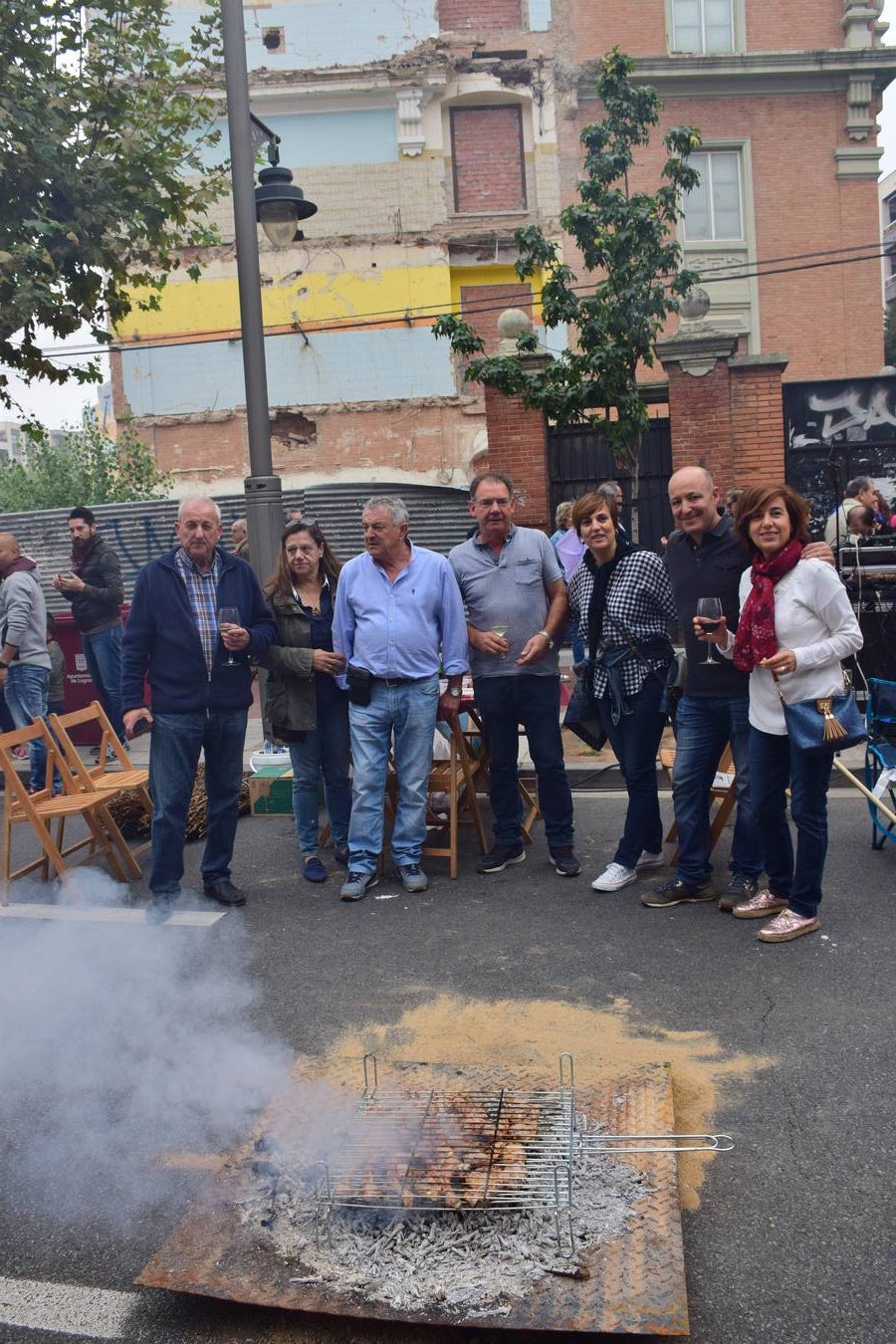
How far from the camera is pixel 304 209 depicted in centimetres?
818

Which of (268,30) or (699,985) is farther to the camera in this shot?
(268,30)

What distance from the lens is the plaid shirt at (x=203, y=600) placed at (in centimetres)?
546

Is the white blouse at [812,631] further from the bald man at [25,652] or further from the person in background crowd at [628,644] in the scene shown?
the bald man at [25,652]

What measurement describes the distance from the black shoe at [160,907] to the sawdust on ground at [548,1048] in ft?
5.49

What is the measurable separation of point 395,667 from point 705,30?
21040 millimetres

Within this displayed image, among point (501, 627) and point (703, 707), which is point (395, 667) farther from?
point (703, 707)

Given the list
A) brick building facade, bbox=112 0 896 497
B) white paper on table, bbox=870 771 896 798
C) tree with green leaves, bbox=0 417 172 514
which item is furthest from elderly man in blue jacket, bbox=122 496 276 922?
brick building facade, bbox=112 0 896 497

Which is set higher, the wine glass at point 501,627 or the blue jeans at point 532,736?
the wine glass at point 501,627

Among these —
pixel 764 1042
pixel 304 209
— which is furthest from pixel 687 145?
pixel 764 1042

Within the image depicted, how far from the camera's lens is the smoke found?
322 cm

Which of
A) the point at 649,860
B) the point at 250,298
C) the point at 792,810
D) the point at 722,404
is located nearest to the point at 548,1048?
the point at 792,810

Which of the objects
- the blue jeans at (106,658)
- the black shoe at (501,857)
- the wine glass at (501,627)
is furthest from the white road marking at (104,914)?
the blue jeans at (106,658)

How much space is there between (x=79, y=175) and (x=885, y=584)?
6307 millimetres

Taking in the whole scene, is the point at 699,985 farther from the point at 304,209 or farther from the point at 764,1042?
the point at 304,209
